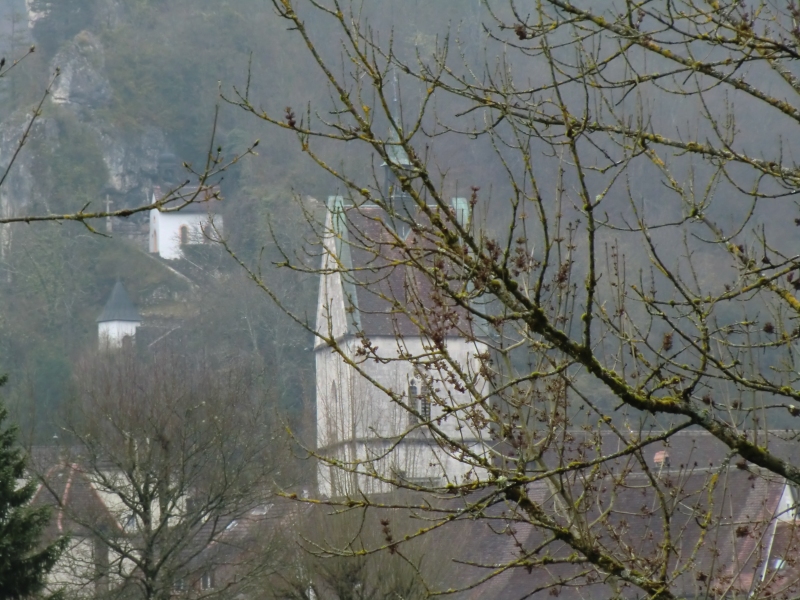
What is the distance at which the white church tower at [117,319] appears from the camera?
58.6m

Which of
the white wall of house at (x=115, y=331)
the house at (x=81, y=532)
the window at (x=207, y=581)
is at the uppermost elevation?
the white wall of house at (x=115, y=331)

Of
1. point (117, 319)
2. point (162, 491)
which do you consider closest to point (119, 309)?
point (117, 319)

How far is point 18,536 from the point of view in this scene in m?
13.4

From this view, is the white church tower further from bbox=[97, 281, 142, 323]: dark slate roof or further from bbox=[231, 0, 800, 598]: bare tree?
bbox=[231, 0, 800, 598]: bare tree

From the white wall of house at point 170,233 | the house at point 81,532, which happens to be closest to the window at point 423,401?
the house at point 81,532

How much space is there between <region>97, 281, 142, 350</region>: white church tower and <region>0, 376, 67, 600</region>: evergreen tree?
144 ft

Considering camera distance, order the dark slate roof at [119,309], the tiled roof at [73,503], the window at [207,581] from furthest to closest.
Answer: the dark slate roof at [119,309] < the window at [207,581] < the tiled roof at [73,503]

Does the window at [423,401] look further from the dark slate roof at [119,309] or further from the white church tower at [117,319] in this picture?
the dark slate roof at [119,309]

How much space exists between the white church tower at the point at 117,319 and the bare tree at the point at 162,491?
111 feet

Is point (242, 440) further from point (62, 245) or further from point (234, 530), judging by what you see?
point (62, 245)

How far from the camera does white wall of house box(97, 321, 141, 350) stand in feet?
187

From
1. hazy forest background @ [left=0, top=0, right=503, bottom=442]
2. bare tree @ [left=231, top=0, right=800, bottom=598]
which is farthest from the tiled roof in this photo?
hazy forest background @ [left=0, top=0, right=503, bottom=442]

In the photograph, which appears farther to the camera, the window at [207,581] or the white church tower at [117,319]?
the white church tower at [117,319]

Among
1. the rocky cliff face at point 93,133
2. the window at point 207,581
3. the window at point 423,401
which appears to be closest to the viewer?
the window at point 423,401
